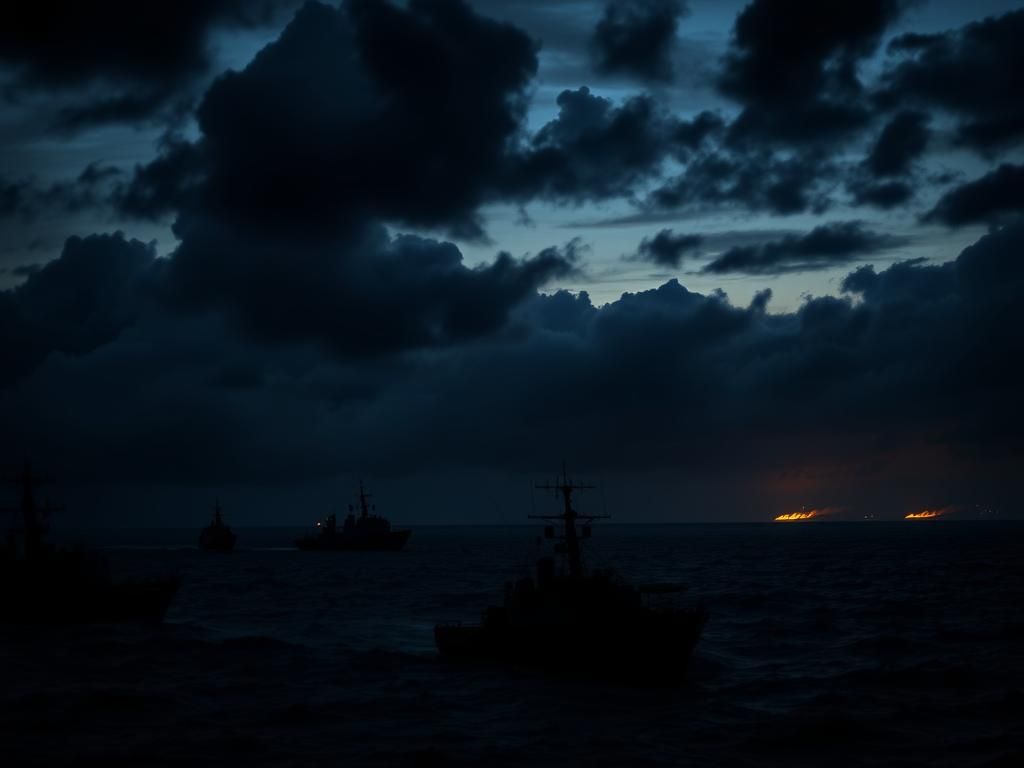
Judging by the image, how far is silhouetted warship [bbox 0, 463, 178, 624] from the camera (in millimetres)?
84000


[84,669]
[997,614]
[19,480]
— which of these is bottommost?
[997,614]

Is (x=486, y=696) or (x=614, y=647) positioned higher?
(x=614, y=647)

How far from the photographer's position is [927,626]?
3137 inches

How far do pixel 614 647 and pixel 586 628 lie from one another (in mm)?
1982

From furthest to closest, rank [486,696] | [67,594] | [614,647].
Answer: [67,594]
[614,647]
[486,696]

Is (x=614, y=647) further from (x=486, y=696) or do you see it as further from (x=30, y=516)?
(x=30, y=516)

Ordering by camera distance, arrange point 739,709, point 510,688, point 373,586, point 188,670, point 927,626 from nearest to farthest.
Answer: point 739,709
point 510,688
point 188,670
point 927,626
point 373,586

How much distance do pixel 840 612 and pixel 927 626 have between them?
40.6 ft

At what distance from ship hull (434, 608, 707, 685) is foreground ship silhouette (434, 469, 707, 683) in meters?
0.05

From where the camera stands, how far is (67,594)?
83.7m

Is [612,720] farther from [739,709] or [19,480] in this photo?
[19,480]

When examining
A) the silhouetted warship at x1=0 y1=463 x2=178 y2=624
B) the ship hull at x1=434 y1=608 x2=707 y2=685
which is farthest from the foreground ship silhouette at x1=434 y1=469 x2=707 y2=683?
the silhouetted warship at x1=0 y1=463 x2=178 y2=624

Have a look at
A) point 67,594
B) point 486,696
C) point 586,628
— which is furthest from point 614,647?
point 67,594

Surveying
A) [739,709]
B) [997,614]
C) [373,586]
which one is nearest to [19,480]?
[373,586]
